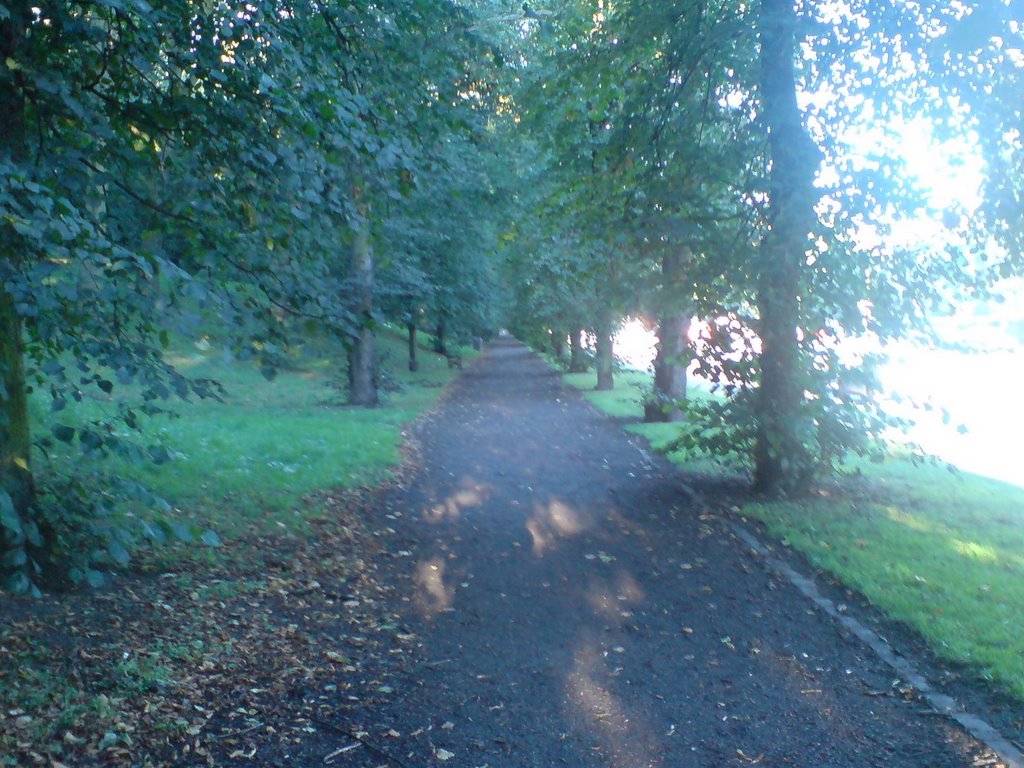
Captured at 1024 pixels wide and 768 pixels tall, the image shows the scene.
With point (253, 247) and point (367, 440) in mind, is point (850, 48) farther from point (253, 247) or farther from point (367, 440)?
point (367, 440)

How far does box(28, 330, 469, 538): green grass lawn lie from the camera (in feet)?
30.6

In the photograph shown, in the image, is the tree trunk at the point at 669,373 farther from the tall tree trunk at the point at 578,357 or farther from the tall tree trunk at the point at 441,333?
the tall tree trunk at the point at 578,357

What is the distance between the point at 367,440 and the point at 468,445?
2.19 metres

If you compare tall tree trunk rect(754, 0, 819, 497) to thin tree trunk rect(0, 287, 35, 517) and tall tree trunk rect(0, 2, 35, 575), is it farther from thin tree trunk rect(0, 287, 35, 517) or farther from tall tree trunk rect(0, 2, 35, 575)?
thin tree trunk rect(0, 287, 35, 517)

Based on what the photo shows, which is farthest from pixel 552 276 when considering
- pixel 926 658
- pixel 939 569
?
pixel 926 658

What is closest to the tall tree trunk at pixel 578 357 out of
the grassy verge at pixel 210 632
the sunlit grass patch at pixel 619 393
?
the sunlit grass patch at pixel 619 393

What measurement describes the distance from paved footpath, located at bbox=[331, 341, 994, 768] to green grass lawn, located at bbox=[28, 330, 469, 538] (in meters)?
1.23

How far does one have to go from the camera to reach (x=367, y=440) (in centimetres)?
1587

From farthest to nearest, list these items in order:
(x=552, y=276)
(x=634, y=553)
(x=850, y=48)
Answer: (x=552, y=276), (x=850, y=48), (x=634, y=553)

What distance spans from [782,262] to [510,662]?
577cm

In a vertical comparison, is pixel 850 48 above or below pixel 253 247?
above

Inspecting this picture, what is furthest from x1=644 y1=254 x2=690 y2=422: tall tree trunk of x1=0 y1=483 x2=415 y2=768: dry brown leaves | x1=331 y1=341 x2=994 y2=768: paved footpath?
x1=0 y1=483 x2=415 y2=768: dry brown leaves

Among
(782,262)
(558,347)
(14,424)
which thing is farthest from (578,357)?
(14,424)

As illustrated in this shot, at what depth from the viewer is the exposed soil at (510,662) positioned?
5.01m
